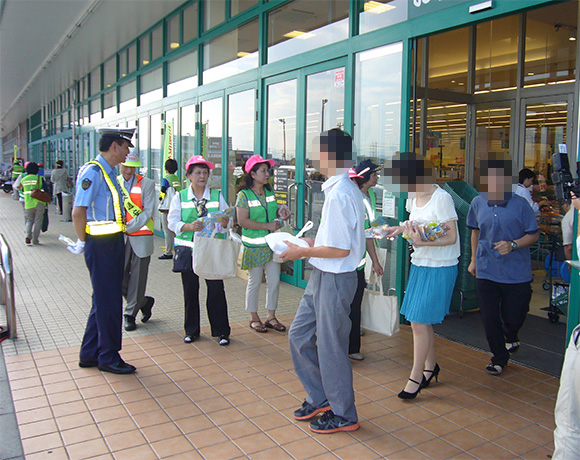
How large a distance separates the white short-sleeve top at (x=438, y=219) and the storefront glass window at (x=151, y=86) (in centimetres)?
981

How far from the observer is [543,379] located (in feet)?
14.2

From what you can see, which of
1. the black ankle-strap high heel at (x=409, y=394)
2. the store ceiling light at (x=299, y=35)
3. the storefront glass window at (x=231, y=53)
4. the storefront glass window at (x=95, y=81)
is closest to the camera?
the black ankle-strap high heel at (x=409, y=394)

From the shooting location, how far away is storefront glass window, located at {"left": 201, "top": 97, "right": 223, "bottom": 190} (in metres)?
9.70

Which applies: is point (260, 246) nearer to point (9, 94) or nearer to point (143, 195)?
point (143, 195)

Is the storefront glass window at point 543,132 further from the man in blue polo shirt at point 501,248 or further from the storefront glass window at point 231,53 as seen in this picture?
the man in blue polo shirt at point 501,248

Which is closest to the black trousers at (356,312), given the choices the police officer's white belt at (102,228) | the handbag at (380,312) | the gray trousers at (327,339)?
the handbag at (380,312)

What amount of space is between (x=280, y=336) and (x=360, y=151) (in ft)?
7.97

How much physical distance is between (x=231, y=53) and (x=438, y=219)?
6566mm

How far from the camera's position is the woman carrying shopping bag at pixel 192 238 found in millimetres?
5008

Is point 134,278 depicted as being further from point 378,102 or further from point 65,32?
point 65,32

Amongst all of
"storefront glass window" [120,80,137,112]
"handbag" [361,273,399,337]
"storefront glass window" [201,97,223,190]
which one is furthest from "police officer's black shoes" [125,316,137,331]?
"storefront glass window" [120,80,137,112]

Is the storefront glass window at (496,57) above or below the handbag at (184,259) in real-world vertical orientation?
above

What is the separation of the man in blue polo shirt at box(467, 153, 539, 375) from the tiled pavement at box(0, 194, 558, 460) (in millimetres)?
552

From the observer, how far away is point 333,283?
10.5 ft
